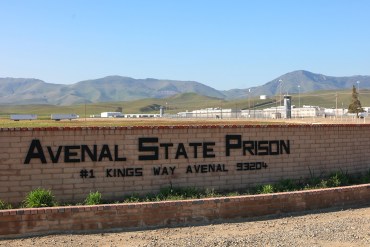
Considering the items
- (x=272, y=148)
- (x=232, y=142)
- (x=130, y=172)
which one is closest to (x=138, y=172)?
(x=130, y=172)

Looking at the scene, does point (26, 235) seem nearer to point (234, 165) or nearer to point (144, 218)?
point (144, 218)

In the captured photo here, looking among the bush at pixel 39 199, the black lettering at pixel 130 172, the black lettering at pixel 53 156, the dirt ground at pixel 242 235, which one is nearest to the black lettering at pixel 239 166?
the dirt ground at pixel 242 235

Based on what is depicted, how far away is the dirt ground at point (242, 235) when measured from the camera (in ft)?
31.7

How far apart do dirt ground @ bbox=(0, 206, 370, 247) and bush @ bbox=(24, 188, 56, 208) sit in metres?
1.17

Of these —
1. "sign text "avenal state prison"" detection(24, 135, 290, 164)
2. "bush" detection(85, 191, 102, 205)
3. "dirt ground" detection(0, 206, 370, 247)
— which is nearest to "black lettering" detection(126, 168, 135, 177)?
"sign text "avenal state prison"" detection(24, 135, 290, 164)

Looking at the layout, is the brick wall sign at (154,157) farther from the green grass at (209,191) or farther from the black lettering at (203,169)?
the green grass at (209,191)

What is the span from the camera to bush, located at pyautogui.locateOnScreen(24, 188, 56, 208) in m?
11.1

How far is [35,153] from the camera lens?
40.2 ft

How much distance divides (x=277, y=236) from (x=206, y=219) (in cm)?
186

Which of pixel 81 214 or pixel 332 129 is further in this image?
pixel 332 129

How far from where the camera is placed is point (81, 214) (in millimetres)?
10453

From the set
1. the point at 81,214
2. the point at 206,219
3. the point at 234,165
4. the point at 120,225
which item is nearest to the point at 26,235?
the point at 81,214

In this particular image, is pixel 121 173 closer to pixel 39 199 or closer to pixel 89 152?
pixel 89 152

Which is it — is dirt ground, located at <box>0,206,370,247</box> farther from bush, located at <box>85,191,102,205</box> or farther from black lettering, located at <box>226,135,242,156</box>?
black lettering, located at <box>226,135,242,156</box>
